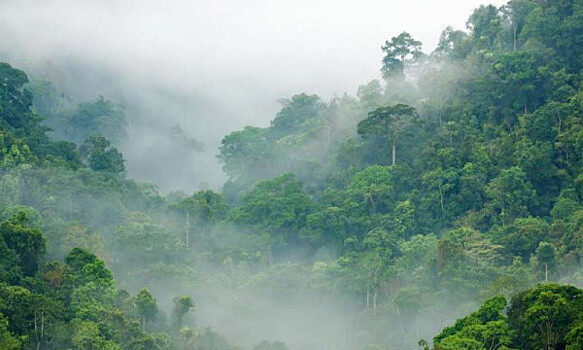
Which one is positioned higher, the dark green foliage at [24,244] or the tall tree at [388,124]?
the tall tree at [388,124]

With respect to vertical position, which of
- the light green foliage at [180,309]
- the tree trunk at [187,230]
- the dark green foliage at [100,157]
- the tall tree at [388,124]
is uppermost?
the tall tree at [388,124]

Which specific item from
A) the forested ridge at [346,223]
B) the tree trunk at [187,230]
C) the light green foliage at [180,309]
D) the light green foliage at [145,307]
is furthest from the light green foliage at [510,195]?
the light green foliage at [145,307]

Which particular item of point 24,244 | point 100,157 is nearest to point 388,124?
point 100,157

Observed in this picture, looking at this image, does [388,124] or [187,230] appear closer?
[187,230]

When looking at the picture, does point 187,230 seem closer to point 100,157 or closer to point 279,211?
point 279,211

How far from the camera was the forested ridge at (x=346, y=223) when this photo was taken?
40312 millimetres

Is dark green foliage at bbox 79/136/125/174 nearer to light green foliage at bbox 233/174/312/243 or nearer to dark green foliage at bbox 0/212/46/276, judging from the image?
light green foliage at bbox 233/174/312/243

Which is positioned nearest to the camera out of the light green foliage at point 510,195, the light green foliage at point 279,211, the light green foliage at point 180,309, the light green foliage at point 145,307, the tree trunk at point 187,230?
the light green foliage at point 145,307

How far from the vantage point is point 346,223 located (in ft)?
167

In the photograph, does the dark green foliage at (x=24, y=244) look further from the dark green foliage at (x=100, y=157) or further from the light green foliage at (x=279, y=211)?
the dark green foliage at (x=100, y=157)

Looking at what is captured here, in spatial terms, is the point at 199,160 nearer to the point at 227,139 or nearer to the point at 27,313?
the point at 227,139

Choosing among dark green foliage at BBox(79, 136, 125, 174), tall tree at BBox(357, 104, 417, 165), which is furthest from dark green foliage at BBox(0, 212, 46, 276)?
tall tree at BBox(357, 104, 417, 165)

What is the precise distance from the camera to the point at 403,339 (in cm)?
4222

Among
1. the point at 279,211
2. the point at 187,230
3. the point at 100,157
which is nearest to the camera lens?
the point at 187,230
